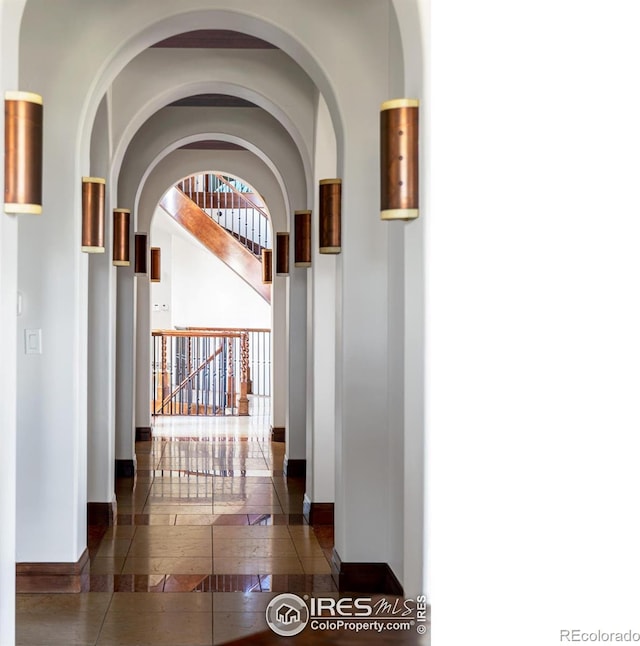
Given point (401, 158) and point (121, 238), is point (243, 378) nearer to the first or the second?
point (121, 238)

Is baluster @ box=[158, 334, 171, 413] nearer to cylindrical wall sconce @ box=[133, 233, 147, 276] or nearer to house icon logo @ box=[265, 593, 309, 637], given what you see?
cylindrical wall sconce @ box=[133, 233, 147, 276]

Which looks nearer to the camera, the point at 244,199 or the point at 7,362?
the point at 7,362

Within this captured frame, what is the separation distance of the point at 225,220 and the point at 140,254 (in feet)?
23.4

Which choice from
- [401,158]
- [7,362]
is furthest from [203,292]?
[7,362]

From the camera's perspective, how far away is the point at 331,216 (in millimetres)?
4848

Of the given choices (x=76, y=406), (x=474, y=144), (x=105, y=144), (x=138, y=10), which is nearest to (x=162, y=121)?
(x=105, y=144)

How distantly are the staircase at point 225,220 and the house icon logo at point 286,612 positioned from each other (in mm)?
10765

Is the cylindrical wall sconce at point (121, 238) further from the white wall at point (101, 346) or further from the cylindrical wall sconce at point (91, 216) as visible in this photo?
the cylindrical wall sconce at point (91, 216)

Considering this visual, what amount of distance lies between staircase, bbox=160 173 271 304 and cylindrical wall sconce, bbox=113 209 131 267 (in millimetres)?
8243

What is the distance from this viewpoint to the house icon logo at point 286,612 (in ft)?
11.6

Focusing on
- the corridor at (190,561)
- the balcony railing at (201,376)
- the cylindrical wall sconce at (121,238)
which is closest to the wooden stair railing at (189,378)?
the balcony railing at (201,376)

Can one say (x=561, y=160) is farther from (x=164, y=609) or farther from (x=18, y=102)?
(x=164, y=609)

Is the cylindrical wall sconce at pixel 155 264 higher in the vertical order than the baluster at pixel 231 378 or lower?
higher

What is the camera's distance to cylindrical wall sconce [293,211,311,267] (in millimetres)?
6461
